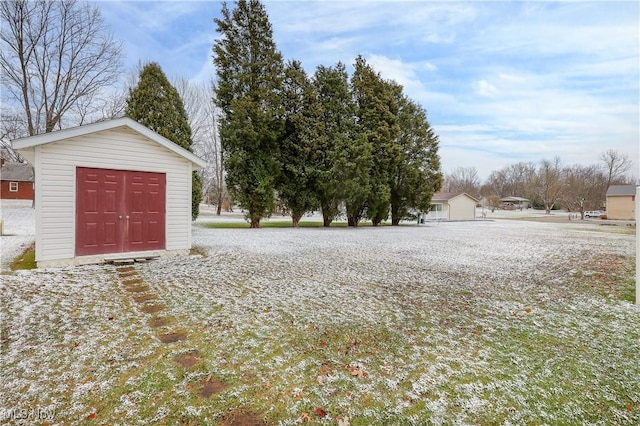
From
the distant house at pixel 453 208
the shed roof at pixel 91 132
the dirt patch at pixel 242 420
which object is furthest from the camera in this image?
the distant house at pixel 453 208

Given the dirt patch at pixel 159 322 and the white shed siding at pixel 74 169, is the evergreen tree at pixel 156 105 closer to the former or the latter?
the white shed siding at pixel 74 169

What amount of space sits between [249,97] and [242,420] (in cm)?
1648

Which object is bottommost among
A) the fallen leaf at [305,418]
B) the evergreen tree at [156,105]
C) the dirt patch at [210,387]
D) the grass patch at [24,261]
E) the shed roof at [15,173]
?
the fallen leaf at [305,418]

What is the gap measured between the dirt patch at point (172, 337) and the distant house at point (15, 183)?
41.3m

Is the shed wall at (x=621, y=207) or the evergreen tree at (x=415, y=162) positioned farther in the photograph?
the shed wall at (x=621, y=207)

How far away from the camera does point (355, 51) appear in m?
20.9

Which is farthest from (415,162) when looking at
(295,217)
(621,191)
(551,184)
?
(551,184)

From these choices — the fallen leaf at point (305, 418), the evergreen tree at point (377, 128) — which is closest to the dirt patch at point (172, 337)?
the fallen leaf at point (305, 418)

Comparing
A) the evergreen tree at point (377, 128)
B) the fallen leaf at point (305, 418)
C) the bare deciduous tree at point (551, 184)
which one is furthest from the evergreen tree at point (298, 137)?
the bare deciduous tree at point (551, 184)

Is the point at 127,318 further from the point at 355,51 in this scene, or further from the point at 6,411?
the point at 355,51

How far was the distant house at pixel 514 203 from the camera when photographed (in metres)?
65.8

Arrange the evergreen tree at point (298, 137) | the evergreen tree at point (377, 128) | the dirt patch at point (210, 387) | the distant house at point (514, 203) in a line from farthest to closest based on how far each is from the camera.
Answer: the distant house at point (514, 203), the evergreen tree at point (377, 128), the evergreen tree at point (298, 137), the dirt patch at point (210, 387)

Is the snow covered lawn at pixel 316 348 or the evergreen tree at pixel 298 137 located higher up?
the evergreen tree at pixel 298 137

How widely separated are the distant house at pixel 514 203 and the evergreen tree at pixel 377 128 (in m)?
56.4
